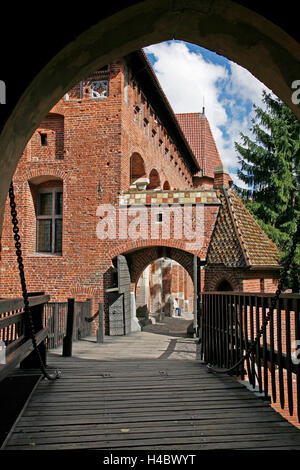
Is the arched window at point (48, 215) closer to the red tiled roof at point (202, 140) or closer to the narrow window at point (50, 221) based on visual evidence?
the narrow window at point (50, 221)

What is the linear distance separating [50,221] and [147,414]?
10.9 metres

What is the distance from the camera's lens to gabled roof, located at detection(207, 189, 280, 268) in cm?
1151

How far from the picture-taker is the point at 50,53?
2.23m

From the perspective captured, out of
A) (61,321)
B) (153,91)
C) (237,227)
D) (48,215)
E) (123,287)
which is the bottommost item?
(61,321)

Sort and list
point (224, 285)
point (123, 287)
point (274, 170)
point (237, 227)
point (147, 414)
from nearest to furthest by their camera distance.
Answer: point (147, 414), point (237, 227), point (224, 285), point (123, 287), point (274, 170)

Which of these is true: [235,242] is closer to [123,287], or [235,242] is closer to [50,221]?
[123,287]

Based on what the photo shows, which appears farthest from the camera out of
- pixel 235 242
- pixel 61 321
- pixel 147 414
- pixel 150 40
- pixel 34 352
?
pixel 235 242

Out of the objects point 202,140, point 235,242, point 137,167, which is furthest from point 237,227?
point 202,140

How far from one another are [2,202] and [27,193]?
1162 centimetres

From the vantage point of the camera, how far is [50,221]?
45.4ft

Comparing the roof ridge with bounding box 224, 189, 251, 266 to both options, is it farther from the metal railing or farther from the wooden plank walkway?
the wooden plank walkway

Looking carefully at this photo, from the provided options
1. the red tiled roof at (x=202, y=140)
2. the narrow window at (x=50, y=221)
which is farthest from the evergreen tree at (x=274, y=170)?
the red tiled roof at (x=202, y=140)
